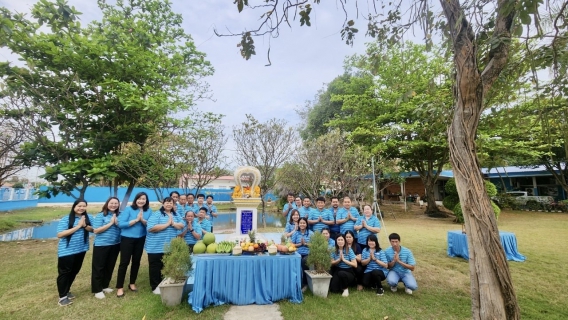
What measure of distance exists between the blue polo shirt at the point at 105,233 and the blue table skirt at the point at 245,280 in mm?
1454

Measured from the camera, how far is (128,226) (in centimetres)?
424

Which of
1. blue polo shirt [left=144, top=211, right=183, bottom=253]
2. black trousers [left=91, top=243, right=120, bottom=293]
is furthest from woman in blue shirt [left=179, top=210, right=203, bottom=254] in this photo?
black trousers [left=91, top=243, right=120, bottom=293]

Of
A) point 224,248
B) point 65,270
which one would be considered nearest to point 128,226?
point 65,270

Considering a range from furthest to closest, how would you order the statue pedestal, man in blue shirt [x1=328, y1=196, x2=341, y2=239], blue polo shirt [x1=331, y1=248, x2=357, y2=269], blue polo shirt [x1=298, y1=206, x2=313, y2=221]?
the statue pedestal → blue polo shirt [x1=298, y1=206, x2=313, y2=221] → man in blue shirt [x1=328, y1=196, x2=341, y2=239] → blue polo shirt [x1=331, y1=248, x2=357, y2=269]

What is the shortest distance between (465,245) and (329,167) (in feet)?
19.5

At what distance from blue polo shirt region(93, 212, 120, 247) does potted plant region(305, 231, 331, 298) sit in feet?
10.4

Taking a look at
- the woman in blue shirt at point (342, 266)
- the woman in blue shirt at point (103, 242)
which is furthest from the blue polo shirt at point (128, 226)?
the woman in blue shirt at point (342, 266)

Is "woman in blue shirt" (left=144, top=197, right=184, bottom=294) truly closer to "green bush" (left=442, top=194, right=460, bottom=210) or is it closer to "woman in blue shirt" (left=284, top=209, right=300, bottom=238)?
"woman in blue shirt" (left=284, top=209, right=300, bottom=238)

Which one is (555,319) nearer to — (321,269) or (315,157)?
(321,269)

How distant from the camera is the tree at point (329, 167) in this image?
11.8m

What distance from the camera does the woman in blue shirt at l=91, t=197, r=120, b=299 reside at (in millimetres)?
4180

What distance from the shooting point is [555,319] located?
358 centimetres

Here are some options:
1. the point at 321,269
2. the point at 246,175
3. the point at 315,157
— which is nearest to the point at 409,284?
the point at 321,269

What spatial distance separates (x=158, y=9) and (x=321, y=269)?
13.2m
